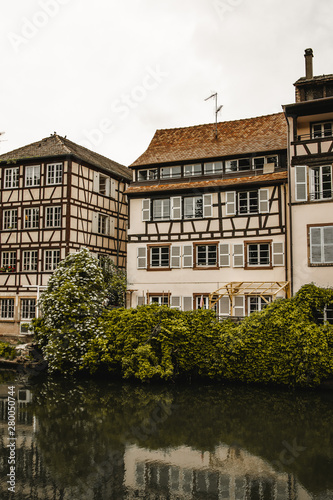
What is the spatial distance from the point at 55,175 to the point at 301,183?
1469 cm

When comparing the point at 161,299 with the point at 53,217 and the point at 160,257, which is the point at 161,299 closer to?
the point at 160,257

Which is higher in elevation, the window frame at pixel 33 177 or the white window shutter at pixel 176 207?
the window frame at pixel 33 177

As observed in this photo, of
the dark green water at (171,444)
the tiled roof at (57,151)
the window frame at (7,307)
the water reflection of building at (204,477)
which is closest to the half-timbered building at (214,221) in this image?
the tiled roof at (57,151)

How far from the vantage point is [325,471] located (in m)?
9.59

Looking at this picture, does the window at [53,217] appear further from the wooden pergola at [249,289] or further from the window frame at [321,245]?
the window frame at [321,245]

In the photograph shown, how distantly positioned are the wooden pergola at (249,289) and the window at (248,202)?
12.0 ft

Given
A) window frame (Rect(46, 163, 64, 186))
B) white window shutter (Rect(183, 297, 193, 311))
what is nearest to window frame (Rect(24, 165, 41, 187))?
window frame (Rect(46, 163, 64, 186))

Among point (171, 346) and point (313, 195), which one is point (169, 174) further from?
point (171, 346)

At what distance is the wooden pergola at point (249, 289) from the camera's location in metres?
21.2

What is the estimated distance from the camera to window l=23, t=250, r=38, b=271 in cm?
2727

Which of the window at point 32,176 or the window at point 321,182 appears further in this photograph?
the window at point 32,176

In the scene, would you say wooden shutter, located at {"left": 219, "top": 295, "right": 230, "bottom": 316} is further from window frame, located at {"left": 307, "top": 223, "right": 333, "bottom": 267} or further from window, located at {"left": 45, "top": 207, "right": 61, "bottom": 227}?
window, located at {"left": 45, "top": 207, "right": 61, "bottom": 227}

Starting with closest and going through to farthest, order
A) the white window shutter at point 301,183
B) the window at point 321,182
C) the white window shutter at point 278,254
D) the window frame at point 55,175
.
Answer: the window at point 321,182 < the white window shutter at point 301,183 < the white window shutter at point 278,254 < the window frame at point 55,175

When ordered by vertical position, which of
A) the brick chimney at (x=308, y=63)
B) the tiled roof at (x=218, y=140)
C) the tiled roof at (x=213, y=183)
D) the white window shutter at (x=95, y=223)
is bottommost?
the white window shutter at (x=95, y=223)
